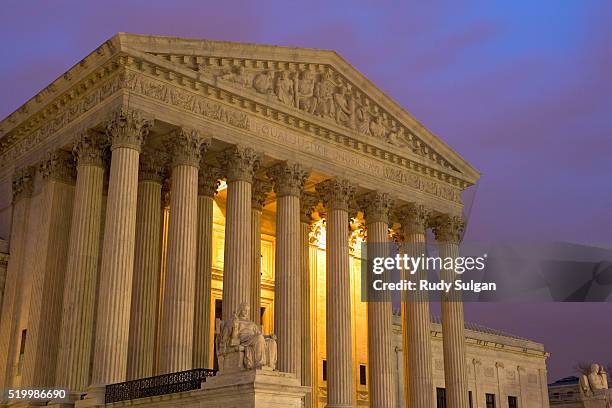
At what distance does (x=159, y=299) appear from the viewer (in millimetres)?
33062

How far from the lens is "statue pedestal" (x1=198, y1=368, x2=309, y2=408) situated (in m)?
19.7

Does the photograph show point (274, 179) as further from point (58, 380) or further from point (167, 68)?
point (58, 380)

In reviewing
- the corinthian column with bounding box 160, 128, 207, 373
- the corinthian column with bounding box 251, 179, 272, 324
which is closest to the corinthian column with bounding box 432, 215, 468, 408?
the corinthian column with bounding box 251, 179, 272, 324

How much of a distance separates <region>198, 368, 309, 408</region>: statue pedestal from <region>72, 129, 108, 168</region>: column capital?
1171cm

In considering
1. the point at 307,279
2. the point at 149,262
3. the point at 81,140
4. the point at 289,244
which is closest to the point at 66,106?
the point at 81,140

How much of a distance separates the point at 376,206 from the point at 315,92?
6.12 meters

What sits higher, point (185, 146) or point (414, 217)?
point (414, 217)

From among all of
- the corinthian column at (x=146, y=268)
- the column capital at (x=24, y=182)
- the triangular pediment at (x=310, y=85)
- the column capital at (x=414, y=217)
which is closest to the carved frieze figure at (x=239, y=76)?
the triangular pediment at (x=310, y=85)

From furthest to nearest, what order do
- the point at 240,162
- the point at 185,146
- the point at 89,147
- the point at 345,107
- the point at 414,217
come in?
the point at 414,217 → the point at 345,107 → the point at 240,162 → the point at 185,146 → the point at 89,147

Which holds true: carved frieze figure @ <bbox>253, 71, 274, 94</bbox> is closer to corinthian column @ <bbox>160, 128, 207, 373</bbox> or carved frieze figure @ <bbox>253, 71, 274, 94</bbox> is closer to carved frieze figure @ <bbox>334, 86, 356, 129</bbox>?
carved frieze figure @ <bbox>334, 86, 356, 129</bbox>

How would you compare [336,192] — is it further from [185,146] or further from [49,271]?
[49,271]

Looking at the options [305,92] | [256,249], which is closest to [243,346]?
[256,249]

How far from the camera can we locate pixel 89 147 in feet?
95.2

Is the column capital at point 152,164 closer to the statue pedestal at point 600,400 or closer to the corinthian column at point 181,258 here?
the corinthian column at point 181,258
